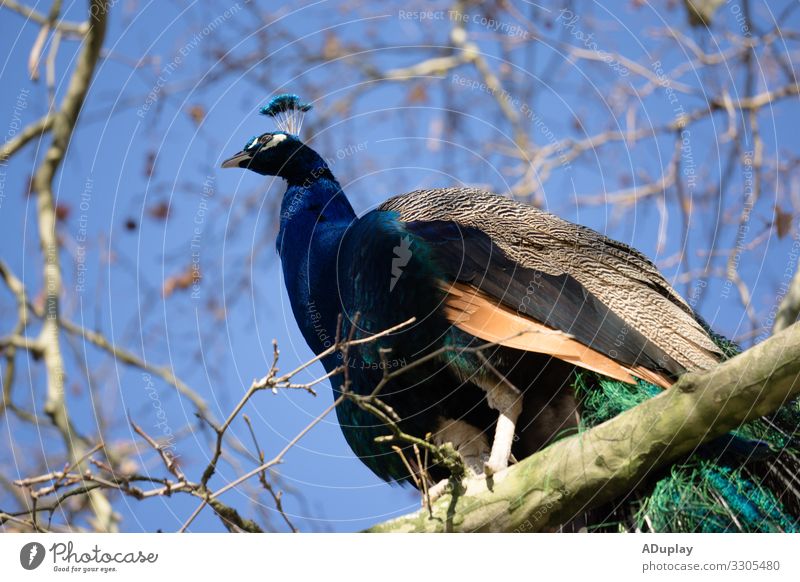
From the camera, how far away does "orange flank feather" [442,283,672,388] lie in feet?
10.7

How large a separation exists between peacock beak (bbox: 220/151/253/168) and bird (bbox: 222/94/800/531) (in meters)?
0.66

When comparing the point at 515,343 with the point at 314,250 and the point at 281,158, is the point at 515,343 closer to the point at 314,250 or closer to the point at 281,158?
the point at 314,250

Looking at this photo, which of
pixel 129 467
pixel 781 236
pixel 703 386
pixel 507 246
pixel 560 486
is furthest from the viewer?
pixel 129 467

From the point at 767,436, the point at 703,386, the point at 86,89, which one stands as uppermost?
the point at 86,89

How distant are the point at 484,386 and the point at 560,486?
0.70 metres

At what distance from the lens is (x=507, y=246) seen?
3637 mm

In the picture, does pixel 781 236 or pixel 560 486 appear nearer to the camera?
pixel 560 486

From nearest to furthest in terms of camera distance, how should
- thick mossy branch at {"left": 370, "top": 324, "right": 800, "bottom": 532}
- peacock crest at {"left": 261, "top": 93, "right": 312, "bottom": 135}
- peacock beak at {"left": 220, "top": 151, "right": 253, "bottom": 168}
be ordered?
thick mossy branch at {"left": 370, "top": 324, "right": 800, "bottom": 532}
peacock beak at {"left": 220, "top": 151, "right": 253, "bottom": 168}
peacock crest at {"left": 261, "top": 93, "right": 312, "bottom": 135}

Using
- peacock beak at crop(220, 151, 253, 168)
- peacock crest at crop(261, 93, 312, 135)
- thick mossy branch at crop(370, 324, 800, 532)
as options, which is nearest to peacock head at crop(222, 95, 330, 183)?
peacock beak at crop(220, 151, 253, 168)

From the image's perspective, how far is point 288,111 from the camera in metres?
4.93
